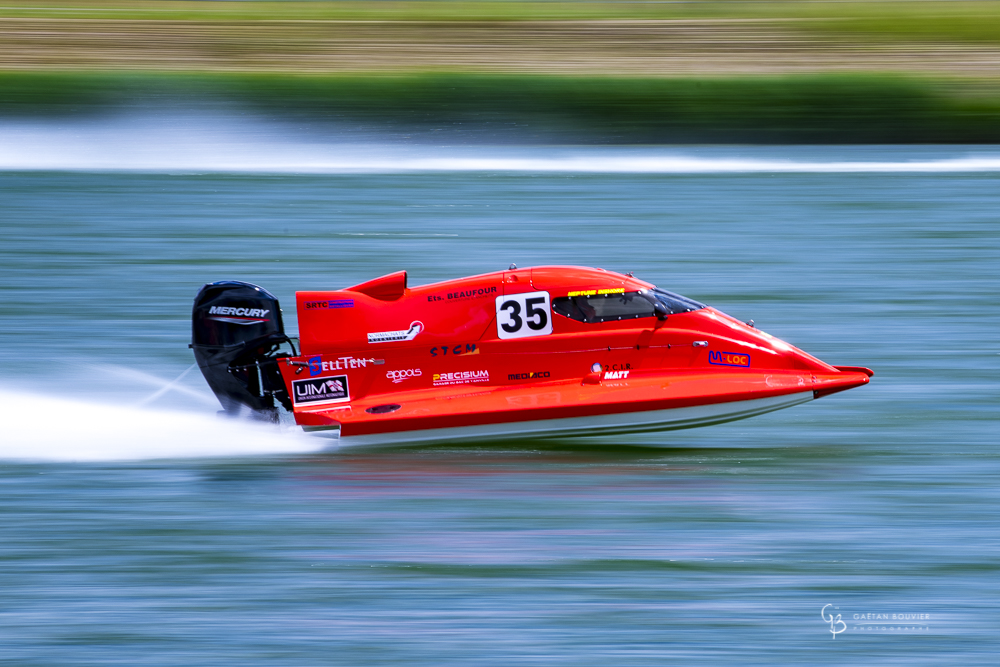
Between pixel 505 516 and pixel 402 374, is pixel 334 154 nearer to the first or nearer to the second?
pixel 402 374

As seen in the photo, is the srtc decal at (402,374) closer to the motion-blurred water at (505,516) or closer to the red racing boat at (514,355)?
the red racing boat at (514,355)

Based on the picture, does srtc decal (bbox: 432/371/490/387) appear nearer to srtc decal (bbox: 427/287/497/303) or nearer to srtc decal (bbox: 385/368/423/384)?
srtc decal (bbox: 385/368/423/384)

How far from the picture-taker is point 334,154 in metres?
23.1

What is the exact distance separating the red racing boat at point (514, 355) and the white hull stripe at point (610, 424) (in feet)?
0.05

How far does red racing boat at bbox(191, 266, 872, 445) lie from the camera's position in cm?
843

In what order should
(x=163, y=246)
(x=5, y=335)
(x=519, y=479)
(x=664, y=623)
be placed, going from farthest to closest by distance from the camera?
(x=163, y=246), (x=5, y=335), (x=519, y=479), (x=664, y=623)

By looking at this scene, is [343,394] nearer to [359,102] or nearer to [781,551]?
[781,551]

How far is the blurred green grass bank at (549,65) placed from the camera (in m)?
24.3

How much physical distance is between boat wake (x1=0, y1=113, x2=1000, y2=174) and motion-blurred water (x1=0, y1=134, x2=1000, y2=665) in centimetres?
734

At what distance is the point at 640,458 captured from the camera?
8.91m

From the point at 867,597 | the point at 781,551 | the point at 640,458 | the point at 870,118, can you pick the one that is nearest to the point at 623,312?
the point at 640,458

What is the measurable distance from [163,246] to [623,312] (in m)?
9.47

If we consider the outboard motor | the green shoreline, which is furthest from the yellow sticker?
the green shoreline

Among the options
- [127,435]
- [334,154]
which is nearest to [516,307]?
[127,435]
